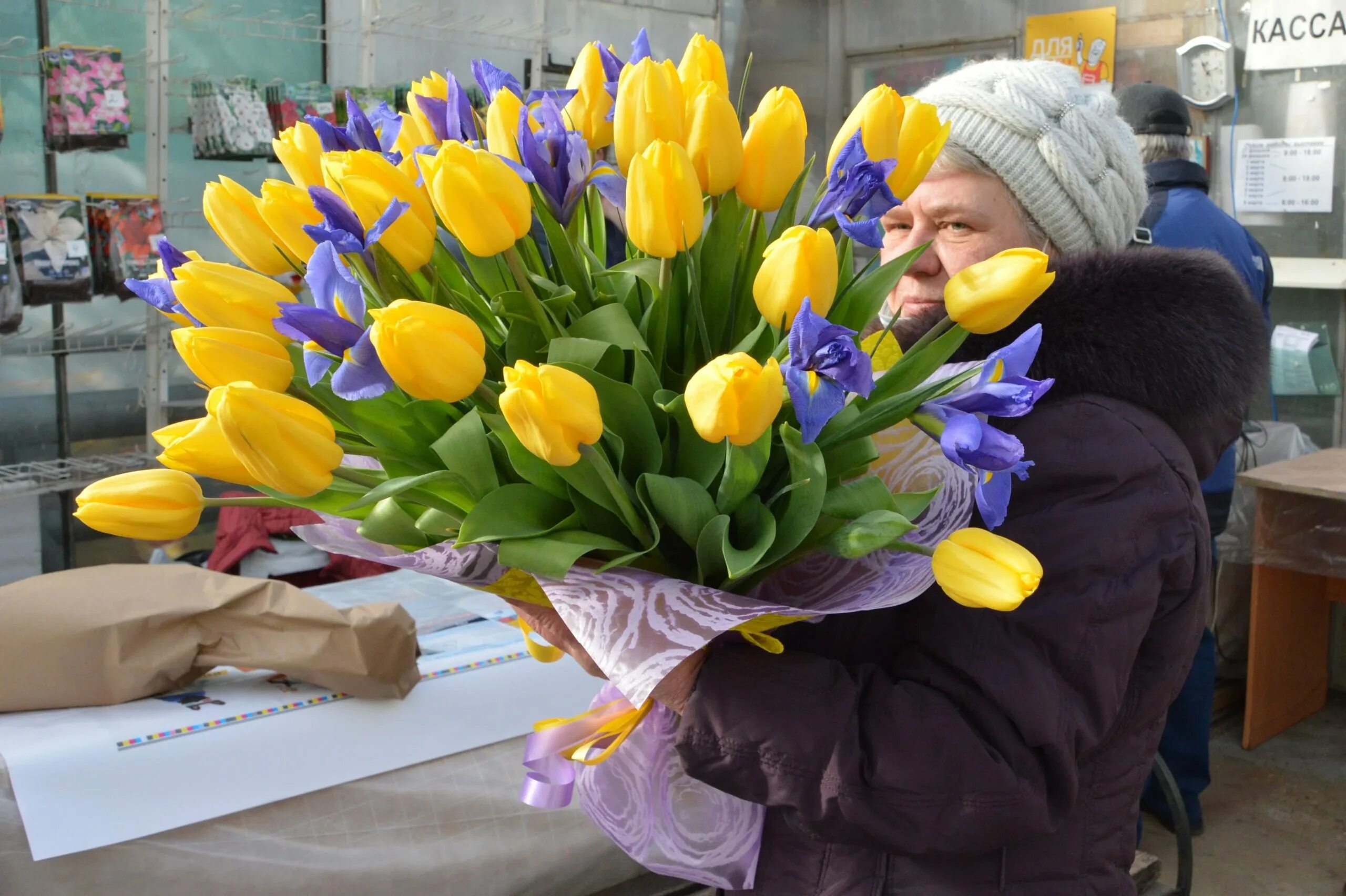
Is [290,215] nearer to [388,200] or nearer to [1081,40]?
[388,200]

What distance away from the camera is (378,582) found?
2150 millimetres

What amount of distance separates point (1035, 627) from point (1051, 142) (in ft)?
1.37

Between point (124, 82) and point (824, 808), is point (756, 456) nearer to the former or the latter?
point (824, 808)

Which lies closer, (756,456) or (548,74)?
(756,456)

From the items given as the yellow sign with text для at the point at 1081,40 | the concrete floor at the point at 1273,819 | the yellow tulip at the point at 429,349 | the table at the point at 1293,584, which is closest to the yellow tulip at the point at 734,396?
the yellow tulip at the point at 429,349

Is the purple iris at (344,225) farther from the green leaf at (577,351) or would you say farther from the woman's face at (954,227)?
the woman's face at (954,227)

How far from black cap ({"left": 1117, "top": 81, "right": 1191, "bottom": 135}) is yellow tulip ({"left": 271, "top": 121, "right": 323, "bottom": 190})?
8.47 feet

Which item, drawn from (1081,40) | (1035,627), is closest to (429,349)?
(1035,627)

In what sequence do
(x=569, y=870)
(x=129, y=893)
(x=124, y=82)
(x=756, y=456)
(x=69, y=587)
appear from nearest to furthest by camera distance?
(x=756, y=456), (x=129, y=893), (x=69, y=587), (x=569, y=870), (x=124, y=82)

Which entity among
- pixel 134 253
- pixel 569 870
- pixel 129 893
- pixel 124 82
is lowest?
pixel 569 870

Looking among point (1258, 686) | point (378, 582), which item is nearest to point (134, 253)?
point (378, 582)

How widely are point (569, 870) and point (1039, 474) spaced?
45.5 inches

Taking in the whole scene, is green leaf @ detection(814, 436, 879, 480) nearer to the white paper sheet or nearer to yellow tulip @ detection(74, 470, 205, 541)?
yellow tulip @ detection(74, 470, 205, 541)

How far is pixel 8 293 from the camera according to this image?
8.43 feet
